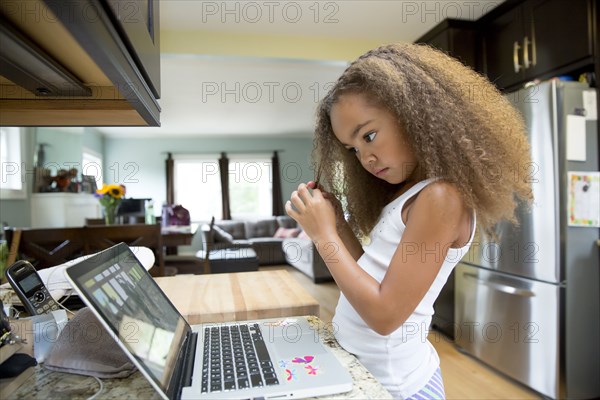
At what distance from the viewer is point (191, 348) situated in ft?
2.02

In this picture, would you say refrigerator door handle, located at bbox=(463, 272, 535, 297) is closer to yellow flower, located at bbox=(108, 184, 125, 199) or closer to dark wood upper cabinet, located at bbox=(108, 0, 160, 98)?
dark wood upper cabinet, located at bbox=(108, 0, 160, 98)

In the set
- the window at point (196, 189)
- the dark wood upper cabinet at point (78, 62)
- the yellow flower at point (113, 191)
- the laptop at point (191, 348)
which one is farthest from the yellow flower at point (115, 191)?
the window at point (196, 189)

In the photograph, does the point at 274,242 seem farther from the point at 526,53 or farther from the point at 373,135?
the point at 373,135

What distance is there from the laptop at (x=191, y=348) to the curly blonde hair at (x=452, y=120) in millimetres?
371

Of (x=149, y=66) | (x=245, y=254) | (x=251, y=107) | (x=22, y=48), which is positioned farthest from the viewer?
(x=251, y=107)

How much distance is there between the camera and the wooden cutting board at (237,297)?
2.66 feet

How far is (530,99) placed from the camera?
1921mm

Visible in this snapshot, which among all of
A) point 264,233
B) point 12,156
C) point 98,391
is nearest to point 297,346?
point 98,391

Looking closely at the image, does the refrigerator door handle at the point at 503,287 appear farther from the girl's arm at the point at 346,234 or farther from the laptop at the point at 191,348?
the laptop at the point at 191,348

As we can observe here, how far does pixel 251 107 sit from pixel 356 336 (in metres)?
4.70

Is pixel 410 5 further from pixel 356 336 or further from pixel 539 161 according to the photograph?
pixel 356 336

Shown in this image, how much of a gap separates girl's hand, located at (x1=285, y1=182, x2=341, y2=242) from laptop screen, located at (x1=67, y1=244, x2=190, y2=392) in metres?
0.29

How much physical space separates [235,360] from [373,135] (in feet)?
1.50

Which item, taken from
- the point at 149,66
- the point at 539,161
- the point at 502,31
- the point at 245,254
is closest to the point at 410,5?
the point at 502,31
